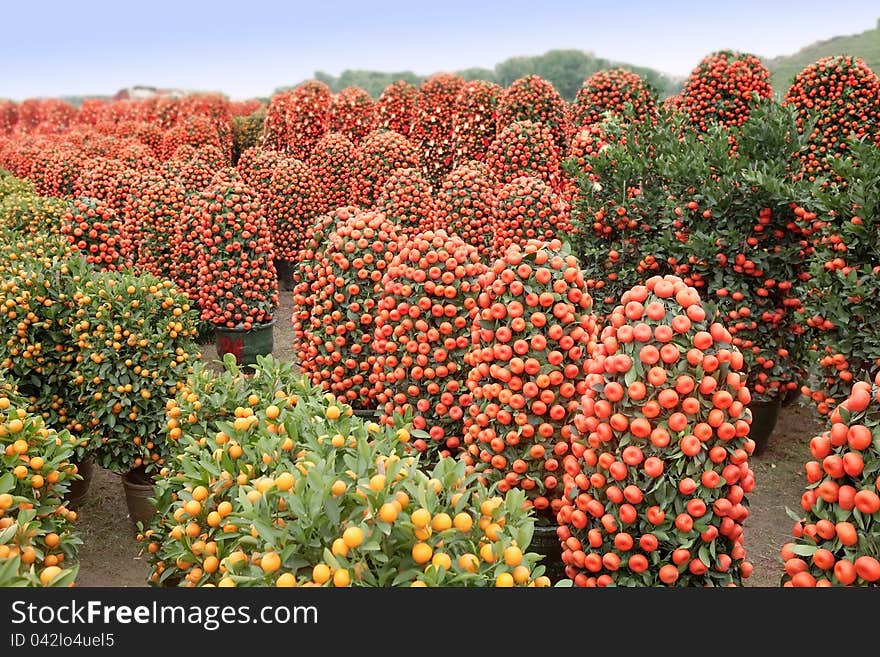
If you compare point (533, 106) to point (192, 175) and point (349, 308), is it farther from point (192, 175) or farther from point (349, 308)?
point (349, 308)

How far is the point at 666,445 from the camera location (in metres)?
3.90

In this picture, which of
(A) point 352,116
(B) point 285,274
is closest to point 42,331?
(B) point 285,274

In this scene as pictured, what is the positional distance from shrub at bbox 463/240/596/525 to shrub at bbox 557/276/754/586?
30.7 inches

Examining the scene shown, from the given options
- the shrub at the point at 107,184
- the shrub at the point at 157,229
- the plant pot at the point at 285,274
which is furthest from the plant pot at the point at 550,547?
the plant pot at the point at 285,274

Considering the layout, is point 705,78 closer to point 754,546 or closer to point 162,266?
point 754,546

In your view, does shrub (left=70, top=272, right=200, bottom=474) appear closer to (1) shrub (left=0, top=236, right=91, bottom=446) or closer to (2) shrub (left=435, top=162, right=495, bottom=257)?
(1) shrub (left=0, top=236, right=91, bottom=446)

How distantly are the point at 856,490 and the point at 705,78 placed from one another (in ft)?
41.3

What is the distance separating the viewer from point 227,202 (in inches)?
427

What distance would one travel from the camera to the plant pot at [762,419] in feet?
27.9

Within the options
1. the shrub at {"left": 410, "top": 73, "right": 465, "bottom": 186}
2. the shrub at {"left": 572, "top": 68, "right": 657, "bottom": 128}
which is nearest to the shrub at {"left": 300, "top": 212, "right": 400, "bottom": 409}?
the shrub at {"left": 572, "top": 68, "right": 657, "bottom": 128}

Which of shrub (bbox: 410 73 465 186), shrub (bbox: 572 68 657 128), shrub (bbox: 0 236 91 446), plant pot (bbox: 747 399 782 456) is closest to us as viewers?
shrub (bbox: 0 236 91 446)

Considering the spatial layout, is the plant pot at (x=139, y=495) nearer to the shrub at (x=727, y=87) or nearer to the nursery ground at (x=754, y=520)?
the nursery ground at (x=754, y=520)

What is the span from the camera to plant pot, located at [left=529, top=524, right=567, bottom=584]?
17.0 feet

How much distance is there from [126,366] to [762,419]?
7485 mm
